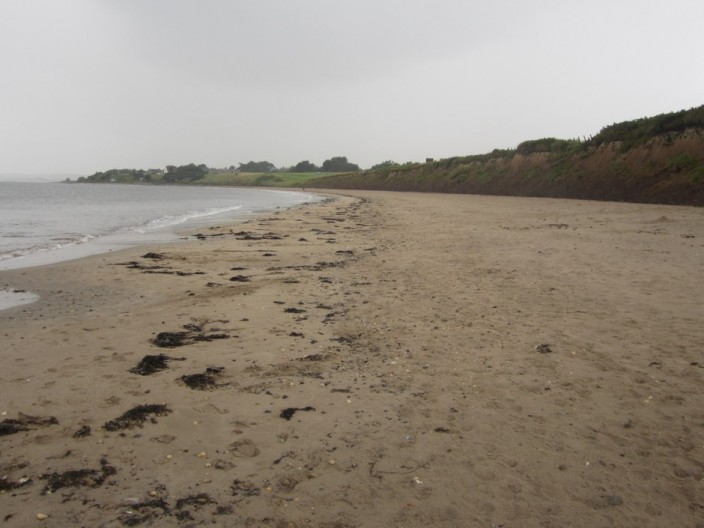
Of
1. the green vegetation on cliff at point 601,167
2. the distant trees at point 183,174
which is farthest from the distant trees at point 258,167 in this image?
the green vegetation on cliff at point 601,167

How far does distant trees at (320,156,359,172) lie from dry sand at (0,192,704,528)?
455 feet

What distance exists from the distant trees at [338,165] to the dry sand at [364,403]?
138538mm

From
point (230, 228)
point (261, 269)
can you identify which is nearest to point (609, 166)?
point (230, 228)

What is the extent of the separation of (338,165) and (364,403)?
144 m

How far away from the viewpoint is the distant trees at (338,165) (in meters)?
144

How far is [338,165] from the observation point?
474 ft

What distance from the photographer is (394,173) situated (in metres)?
68.5

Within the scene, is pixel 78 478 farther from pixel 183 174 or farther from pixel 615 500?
pixel 183 174

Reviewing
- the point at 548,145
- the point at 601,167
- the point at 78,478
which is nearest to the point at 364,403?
the point at 78,478

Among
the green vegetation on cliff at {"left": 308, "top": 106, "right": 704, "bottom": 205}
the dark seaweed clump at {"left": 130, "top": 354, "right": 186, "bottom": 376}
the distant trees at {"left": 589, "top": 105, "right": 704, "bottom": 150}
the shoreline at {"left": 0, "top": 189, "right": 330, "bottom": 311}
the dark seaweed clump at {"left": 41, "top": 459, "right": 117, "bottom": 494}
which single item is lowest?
the shoreline at {"left": 0, "top": 189, "right": 330, "bottom": 311}

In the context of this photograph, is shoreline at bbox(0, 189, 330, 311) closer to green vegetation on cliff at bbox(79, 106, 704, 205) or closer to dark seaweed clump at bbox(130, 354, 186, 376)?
dark seaweed clump at bbox(130, 354, 186, 376)

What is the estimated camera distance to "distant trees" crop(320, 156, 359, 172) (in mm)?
143625

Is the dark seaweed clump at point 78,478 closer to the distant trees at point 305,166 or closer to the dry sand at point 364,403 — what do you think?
the dry sand at point 364,403

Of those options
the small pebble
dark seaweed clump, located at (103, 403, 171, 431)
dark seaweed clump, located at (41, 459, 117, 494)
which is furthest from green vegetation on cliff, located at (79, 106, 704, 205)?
dark seaweed clump, located at (41, 459, 117, 494)
